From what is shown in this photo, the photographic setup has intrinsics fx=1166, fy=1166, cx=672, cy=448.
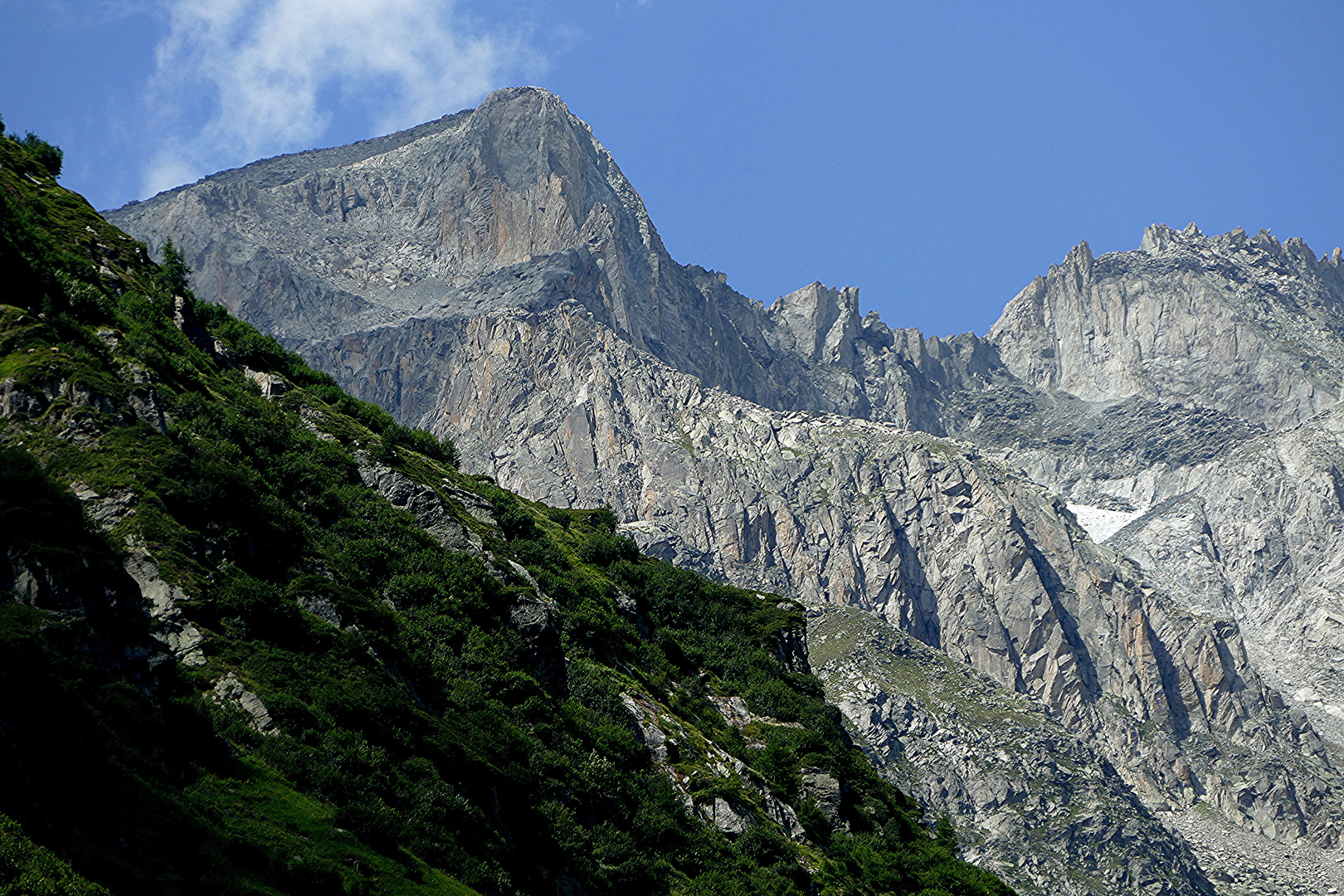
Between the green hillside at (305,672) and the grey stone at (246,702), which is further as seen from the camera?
the grey stone at (246,702)

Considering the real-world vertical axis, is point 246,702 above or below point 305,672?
below

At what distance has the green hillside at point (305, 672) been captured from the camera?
30000 mm

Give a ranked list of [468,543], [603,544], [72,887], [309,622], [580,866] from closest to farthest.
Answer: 1. [72,887]
2. [309,622]
3. [580,866]
4. [468,543]
5. [603,544]

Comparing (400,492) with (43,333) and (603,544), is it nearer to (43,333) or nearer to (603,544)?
(43,333)

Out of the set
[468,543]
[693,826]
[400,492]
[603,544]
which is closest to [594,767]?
[693,826]

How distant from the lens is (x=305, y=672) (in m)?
42.4

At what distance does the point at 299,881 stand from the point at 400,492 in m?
42.9

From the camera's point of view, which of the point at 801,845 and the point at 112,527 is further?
the point at 801,845

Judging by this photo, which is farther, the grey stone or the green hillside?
the grey stone

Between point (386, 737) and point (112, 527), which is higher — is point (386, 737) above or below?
below

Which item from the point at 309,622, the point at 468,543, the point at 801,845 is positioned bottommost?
the point at 801,845

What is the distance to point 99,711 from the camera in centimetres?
3044

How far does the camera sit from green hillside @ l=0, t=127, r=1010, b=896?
30.0 meters

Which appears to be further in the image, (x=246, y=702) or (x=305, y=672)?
(x=305, y=672)
